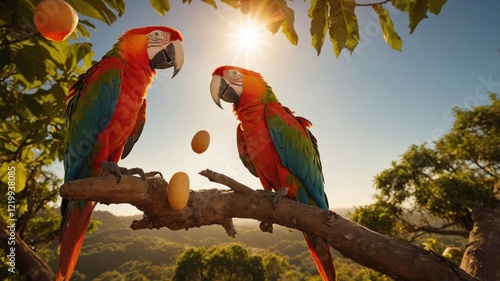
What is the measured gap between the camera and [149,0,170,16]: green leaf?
79.5 inches

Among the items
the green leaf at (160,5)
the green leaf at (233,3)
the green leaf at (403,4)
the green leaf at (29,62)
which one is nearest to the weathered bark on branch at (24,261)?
the green leaf at (29,62)

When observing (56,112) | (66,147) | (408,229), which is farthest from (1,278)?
(408,229)

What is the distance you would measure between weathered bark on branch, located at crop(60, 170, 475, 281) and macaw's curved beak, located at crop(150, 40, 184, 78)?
125 cm

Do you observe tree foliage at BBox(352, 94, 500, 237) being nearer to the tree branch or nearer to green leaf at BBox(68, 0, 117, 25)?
the tree branch

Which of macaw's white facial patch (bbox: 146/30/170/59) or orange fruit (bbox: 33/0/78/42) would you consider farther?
macaw's white facial patch (bbox: 146/30/170/59)

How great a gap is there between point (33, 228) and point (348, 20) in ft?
47.9

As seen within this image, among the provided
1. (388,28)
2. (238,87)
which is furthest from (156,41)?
(388,28)

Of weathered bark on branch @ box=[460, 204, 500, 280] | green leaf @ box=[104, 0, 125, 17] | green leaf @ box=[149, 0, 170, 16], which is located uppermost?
green leaf @ box=[149, 0, 170, 16]

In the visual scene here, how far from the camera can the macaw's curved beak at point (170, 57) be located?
7.88 feet

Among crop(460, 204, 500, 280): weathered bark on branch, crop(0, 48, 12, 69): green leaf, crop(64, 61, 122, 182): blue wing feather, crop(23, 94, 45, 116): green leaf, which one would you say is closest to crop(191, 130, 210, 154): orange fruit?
crop(64, 61, 122, 182): blue wing feather

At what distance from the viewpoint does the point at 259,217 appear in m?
2.06

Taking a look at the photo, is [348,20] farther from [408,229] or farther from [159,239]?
[159,239]

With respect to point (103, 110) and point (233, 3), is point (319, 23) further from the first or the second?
point (103, 110)

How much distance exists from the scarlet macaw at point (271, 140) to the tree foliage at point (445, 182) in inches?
276
